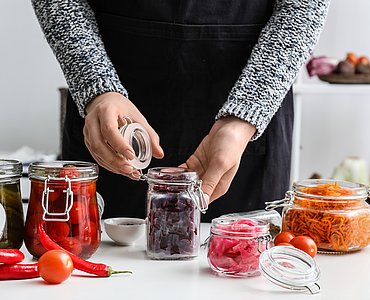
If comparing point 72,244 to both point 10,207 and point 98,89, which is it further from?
point 98,89

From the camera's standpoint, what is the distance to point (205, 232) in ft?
4.53

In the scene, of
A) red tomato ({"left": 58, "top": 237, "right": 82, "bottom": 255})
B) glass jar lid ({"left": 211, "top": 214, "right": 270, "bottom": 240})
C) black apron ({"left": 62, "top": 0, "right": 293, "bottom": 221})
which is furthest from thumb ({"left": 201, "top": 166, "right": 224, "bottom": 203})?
black apron ({"left": 62, "top": 0, "right": 293, "bottom": 221})

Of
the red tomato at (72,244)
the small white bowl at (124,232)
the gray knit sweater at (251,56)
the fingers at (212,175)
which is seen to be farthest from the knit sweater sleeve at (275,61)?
the red tomato at (72,244)

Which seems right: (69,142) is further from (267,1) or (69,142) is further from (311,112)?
(311,112)

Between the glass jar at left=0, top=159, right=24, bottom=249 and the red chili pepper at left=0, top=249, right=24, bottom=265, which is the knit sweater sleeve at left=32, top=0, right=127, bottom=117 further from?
the red chili pepper at left=0, top=249, right=24, bottom=265

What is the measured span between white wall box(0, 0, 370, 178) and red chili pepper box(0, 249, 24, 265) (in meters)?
2.03

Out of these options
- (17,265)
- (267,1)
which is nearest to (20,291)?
(17,265)

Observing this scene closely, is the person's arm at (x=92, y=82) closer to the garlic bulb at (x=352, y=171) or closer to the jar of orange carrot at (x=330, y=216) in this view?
the jar of orange carrot at (x=330, y=216)

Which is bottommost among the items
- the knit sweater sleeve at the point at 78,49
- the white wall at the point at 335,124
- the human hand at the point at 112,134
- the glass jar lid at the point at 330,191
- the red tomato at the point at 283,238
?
the white wall at the point at 335,124

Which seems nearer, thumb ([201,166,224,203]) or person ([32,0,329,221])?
thumb ([201,166,224,203])

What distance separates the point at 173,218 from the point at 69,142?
1.73 feet

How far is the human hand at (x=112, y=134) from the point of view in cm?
123

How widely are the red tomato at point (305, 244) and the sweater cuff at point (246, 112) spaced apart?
0.77ft

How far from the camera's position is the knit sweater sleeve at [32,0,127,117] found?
1.38 metres
